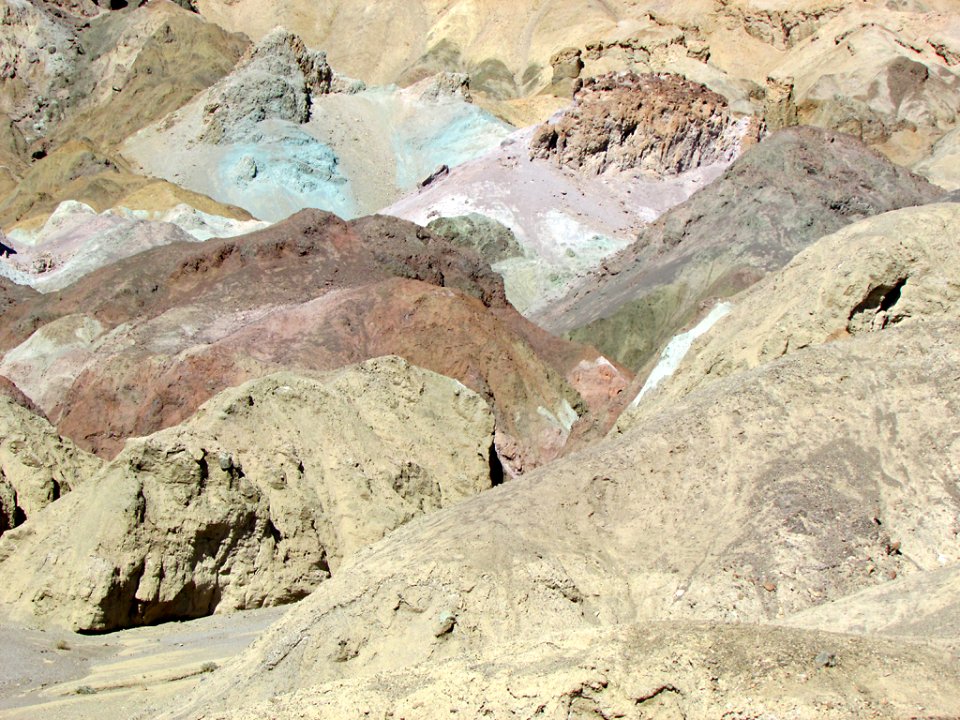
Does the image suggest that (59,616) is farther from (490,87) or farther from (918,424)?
(490,87)

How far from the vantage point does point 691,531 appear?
8.38m

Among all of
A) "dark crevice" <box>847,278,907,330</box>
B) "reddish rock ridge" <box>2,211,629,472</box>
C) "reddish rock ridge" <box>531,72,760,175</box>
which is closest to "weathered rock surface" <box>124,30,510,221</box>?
"reddish rock ridge" <box>531,72,760,175</box>

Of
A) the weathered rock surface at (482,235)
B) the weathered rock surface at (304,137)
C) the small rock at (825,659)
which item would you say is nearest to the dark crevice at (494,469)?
the small rock at (825,659)

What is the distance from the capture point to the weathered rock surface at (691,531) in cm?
768

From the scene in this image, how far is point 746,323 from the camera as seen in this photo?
39.1 feet

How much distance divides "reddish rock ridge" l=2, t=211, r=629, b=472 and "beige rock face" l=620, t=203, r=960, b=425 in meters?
7.35

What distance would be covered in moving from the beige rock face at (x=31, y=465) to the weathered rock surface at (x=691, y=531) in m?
6.56

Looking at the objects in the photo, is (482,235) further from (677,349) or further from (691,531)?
(691,531)

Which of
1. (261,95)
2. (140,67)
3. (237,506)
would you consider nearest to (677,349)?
(237,506)

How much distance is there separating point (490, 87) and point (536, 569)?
8011cm

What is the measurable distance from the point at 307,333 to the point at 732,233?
1726 centimetres

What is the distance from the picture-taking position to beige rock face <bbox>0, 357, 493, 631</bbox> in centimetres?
1161

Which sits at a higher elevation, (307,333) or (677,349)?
(677,349)

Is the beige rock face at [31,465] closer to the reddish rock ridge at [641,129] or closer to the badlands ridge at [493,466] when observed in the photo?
the badlands ridge at [493,466]
